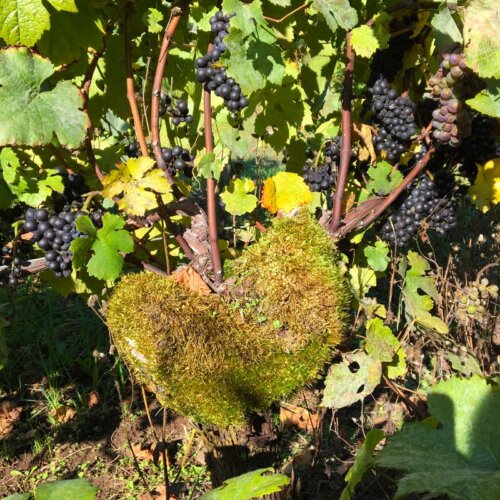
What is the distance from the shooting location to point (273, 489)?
111 centimetres

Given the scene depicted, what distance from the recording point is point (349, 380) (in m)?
2.03

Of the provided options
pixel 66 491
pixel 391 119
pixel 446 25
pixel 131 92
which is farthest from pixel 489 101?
pixel 66 491

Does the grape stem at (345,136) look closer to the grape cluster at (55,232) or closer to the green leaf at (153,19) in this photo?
the green leaf at (153,19)

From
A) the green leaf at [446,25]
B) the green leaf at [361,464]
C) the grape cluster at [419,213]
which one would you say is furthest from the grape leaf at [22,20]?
the grape cluster at [419,213]

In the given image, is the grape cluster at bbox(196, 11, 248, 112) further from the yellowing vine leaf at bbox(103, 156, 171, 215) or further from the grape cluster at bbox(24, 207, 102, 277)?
the grape cluster at bbox(24, 207, 102, 277)

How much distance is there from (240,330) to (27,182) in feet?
2.46

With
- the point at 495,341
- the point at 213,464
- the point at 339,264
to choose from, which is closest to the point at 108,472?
the point at 213,464

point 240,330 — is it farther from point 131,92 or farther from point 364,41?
point 364,41

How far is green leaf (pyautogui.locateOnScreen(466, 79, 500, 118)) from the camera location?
1.67m

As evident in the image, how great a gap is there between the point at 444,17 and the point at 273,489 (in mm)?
1307

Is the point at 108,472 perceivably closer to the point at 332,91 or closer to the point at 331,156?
the point at 331,156

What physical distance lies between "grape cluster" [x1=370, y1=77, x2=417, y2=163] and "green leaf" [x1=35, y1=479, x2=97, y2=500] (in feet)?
4.68

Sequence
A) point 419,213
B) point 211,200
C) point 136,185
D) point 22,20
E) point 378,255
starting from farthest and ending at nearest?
1. point 378,255
2. point 419,213
3. point 211,200
4. point 136,185
5. point 22,20

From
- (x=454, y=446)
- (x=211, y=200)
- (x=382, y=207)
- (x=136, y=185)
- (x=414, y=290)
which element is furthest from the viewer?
(x=414, y=290)
